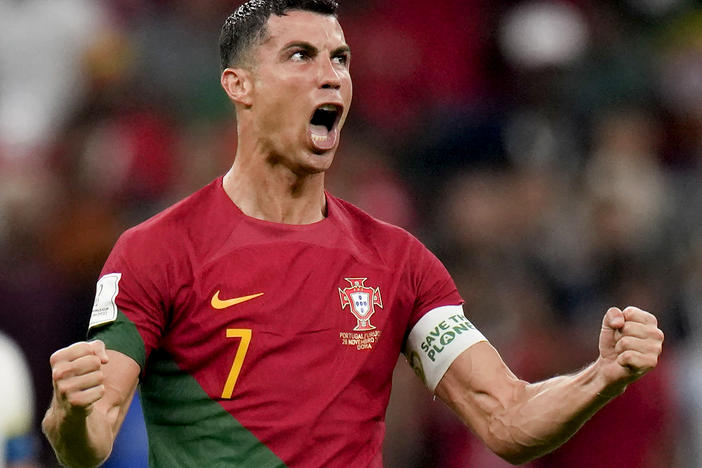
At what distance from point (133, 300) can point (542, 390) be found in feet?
4.82

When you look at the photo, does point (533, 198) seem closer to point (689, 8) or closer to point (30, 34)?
point (689, 8)

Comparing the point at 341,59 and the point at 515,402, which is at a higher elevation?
the point at 341,59

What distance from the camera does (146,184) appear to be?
10.1 metres

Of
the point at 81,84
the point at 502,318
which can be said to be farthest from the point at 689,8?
the point at 81,84

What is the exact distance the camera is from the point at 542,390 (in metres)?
4.80

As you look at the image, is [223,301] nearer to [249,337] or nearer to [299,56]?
[249,337]

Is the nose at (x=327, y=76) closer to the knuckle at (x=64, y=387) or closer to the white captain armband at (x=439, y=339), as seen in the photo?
the white captain armband at (x=439, y=339)

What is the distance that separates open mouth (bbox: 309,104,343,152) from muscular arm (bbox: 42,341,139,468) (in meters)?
1.08

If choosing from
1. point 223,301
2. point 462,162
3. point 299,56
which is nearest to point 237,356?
point 223,301

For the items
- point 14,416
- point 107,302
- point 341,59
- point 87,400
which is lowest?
point 14,416

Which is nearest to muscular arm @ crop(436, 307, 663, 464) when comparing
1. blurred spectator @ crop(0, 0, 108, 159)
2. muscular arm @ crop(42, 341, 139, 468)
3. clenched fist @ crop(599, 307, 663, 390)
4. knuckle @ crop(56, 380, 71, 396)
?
clenched fist @ crop(599, 307, 663, 390)

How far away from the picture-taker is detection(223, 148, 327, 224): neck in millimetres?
5043

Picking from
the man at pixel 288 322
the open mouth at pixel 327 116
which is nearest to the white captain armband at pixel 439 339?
the man at pixel 288 322

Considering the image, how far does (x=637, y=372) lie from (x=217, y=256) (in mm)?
1504
